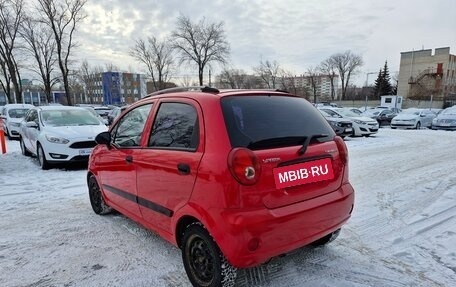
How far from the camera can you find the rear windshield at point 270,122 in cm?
251

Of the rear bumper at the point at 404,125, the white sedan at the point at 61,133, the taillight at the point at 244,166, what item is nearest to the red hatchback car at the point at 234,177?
the taillight at the point at 244,166

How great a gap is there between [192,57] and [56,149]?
42.2 meters

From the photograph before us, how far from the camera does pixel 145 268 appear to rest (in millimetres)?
3166

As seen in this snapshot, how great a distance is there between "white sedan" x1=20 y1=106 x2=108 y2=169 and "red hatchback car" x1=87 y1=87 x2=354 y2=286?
5.03 m

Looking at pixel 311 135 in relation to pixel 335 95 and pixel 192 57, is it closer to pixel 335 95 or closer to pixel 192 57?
pixel 192 57

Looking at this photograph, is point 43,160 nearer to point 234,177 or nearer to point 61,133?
point 61,133

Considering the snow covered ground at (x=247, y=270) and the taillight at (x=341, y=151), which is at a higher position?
the taillight at (x=341, y=151)

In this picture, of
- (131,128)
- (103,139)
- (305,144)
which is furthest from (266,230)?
(103,139)

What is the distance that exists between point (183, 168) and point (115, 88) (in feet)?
256

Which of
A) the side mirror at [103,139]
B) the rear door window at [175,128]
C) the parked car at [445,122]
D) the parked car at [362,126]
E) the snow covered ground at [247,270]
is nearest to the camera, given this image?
the rear door window at [175,128]

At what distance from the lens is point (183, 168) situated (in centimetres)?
267

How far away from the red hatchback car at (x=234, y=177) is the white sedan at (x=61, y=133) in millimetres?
5035

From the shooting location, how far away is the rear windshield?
2.51 metres

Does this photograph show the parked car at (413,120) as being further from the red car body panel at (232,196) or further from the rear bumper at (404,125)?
the red car body panel at (232,196)
